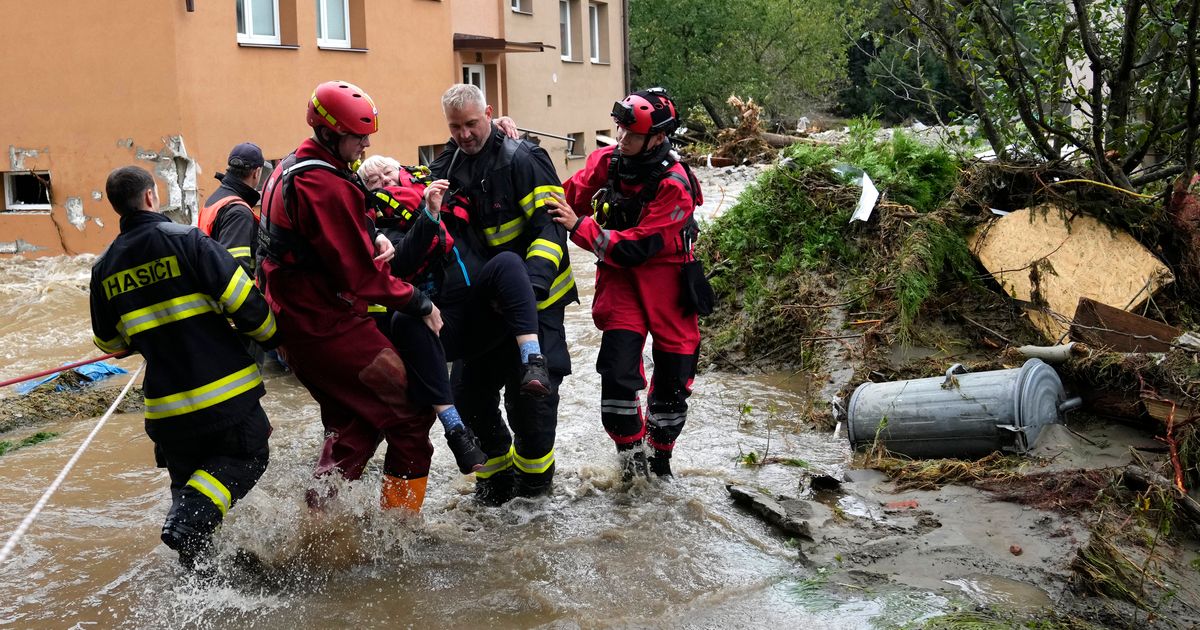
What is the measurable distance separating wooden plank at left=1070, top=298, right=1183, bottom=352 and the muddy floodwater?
1.56 m

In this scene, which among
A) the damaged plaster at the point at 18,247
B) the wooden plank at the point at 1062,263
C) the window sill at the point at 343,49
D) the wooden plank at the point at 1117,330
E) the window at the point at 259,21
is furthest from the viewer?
the window sill at the point at 343,49

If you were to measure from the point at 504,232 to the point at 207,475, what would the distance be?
5.91ft

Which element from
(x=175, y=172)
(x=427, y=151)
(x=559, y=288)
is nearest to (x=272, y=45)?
(x=175, y=172)

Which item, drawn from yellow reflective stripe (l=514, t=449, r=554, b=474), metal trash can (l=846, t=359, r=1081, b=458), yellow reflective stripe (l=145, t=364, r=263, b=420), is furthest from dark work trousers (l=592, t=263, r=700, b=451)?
yellow reflective stripe (l=145, t=364, r=263, b=420)

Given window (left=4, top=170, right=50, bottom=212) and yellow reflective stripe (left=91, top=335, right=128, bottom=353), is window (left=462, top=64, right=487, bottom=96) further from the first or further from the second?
yellow reflective stripe (left=91, top=335, right=128, bottom=353)

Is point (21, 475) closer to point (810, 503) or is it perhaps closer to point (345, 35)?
point (810, 503)

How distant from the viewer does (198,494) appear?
4.41 metres

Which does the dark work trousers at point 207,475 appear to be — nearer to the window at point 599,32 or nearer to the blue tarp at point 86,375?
the blue tarp at point 86,375

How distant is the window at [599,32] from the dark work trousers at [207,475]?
25.5m

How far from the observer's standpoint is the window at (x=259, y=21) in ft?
47.3

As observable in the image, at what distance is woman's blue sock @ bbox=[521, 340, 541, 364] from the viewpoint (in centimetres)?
515

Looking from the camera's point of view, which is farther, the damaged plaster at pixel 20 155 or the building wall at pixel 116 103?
the damaged plaster at pixel 20 155

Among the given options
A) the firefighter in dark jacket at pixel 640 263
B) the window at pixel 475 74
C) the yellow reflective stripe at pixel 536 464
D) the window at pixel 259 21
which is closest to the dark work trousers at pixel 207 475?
the yellow reflective stripe at pixel 536 464

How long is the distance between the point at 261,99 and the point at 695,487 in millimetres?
10439
